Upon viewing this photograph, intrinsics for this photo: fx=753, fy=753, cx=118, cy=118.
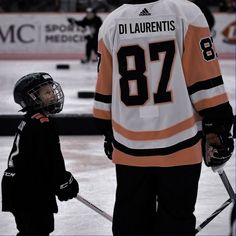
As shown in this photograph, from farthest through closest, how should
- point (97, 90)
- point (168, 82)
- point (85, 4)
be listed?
point (85, 4) < point (97, 90) < point (168, 82)

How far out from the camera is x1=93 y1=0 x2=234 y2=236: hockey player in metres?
2.02

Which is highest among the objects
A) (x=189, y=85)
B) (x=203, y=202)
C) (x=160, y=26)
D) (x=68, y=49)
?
(x=160, y=26)

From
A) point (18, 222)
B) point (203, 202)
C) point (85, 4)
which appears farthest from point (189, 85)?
point (85, 4)

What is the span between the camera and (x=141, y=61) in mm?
2041

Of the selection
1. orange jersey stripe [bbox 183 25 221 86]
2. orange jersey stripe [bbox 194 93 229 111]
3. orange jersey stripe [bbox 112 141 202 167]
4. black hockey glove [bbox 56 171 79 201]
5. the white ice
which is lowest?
the white ice

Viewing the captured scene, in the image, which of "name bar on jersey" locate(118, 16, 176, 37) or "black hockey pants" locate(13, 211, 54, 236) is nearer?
"name bar on jersey" locate(118, 16, 176, 37)

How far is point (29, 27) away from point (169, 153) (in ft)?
34.5

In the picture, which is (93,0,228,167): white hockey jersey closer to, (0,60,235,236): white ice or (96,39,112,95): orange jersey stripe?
(96,39,112,95): orange jersey stripe

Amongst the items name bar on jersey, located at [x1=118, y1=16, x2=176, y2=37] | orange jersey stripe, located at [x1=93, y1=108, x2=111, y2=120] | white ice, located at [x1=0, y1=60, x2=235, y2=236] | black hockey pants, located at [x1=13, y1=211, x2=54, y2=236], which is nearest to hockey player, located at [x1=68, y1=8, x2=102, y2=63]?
white ice, located at [x1=0, y1=60, x2=235, y2=236]

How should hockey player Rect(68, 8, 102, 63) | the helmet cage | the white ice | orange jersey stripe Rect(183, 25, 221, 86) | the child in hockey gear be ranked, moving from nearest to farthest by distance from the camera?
1. orange jersey stripe Rect(183, 25, 221, 86)
2. the child in hockey gear
3. the helmet cage
4. the white ice
5. hockey player Rect(68, 8, 102, 63)

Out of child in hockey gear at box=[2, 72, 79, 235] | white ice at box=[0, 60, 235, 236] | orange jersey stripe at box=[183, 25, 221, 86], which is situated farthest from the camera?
white ice at box=[0, 60, 235, 236]

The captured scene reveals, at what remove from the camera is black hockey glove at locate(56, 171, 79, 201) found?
2.30 meters

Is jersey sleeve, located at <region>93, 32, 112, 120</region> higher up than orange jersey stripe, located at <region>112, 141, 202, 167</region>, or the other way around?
jersey sleeve, located at <region>93, 32, 112, 120</region>

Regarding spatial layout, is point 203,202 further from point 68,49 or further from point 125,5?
point 68,49
